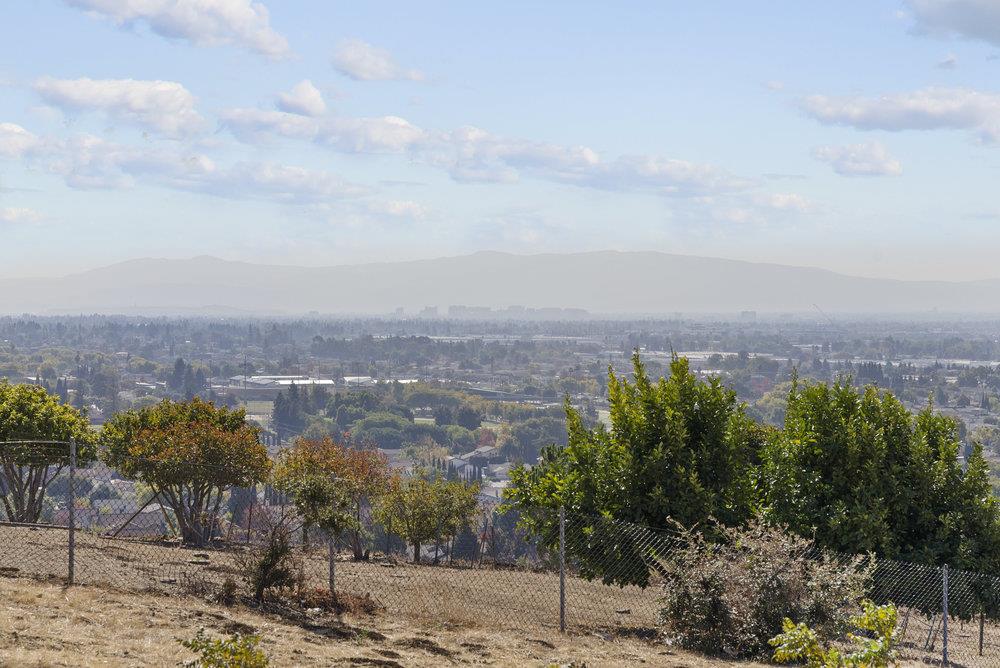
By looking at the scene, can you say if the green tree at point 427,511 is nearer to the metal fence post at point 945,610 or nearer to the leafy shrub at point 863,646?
the metal fence post at point 945,610

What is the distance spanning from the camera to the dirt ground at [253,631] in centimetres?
827

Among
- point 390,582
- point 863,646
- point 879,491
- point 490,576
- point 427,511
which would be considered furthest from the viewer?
point 427,511

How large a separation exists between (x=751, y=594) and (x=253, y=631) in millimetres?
5112

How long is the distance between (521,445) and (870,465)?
118 m

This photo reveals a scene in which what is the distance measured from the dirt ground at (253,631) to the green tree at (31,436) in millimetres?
8508

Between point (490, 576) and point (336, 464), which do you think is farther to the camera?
point (336, 464)

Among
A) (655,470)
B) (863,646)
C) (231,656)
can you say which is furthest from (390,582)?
(863,646)

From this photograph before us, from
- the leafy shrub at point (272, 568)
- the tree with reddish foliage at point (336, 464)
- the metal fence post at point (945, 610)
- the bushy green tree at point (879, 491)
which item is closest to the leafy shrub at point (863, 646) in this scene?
the metal fence post at point (945, 610)

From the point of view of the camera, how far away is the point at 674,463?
43.6 feet

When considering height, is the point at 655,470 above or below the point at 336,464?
above

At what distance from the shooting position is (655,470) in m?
13.2

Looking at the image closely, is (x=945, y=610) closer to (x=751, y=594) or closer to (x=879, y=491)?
(x=751, y=594)

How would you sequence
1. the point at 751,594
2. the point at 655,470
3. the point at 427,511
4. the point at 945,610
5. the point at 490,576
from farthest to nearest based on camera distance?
the point at 427,511
the point at 490,576
the point at 655,470
the point at 945,610
the point at 751,594

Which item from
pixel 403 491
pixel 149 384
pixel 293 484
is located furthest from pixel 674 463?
pixel 149 384
